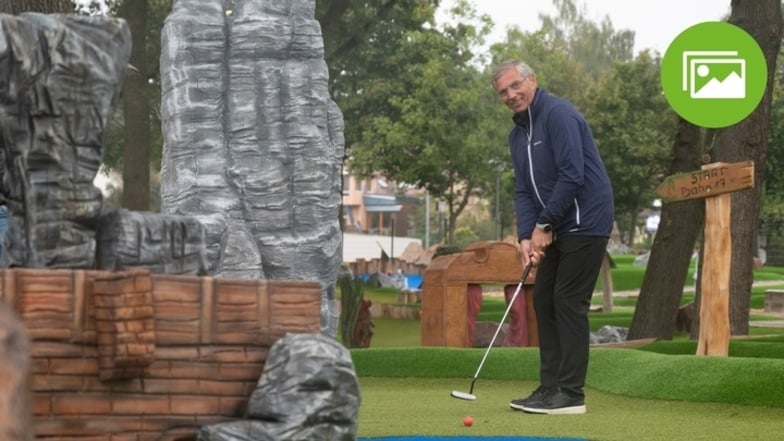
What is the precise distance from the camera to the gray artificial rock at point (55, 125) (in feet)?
14.9

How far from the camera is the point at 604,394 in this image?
9.34 meters

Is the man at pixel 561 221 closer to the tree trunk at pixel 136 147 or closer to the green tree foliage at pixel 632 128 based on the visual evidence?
the tree trunk at pixel 136 147

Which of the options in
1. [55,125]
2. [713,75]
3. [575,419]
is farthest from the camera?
[713,75]

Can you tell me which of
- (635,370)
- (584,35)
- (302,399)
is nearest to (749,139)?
(635,370)

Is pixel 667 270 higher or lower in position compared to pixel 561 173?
lower

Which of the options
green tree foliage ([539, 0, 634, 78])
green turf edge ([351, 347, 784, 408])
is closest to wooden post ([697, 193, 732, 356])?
green turf edge ([351, 347, 784, 408])

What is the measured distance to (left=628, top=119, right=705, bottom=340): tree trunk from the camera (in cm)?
1581

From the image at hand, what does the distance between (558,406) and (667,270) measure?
339 inches

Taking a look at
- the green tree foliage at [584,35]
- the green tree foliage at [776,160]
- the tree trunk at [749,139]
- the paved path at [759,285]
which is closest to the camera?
the tree trunk at [749,139]

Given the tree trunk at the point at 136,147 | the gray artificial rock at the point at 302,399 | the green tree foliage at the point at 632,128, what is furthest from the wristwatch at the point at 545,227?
the green tree foliage at the point at 632,128

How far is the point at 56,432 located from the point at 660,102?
46159 mm

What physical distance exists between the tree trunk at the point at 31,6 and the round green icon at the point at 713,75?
5231 mm

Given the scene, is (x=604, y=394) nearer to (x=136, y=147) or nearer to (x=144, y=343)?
(x=144, y=343)

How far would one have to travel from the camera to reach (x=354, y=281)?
17.0m
